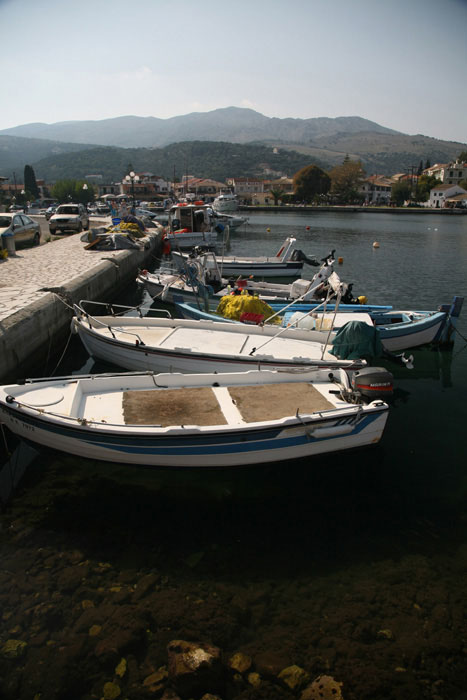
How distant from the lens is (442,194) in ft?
329

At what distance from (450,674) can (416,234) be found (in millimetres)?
52663

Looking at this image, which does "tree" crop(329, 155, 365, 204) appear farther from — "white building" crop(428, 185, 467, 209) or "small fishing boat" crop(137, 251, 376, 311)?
"small fishing boat" crop(137, 251, 376, 311)

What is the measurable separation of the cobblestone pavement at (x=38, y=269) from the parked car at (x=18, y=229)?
0.58 m

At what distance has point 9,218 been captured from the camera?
63.5ft

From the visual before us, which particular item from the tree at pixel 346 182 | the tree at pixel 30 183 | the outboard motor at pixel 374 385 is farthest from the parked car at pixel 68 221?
the tree at pixel 346 182

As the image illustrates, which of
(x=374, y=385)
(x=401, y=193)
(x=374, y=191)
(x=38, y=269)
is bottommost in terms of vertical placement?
(x=374, y=385)

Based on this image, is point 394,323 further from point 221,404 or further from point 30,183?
point 30,183

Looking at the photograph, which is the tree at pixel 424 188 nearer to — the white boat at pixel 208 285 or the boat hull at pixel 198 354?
the white boat at pixel 208 285

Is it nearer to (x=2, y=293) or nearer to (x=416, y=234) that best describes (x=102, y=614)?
(x=2, y=293)

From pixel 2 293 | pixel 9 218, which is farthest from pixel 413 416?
pixel 9 218

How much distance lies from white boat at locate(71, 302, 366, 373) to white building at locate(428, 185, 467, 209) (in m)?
108

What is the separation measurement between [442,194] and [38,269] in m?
109

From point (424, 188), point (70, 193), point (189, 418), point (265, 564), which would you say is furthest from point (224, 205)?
point (265, 564)

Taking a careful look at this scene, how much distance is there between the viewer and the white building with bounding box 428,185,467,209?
100 meters
